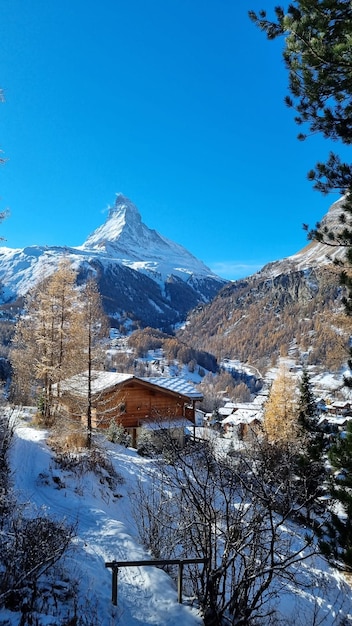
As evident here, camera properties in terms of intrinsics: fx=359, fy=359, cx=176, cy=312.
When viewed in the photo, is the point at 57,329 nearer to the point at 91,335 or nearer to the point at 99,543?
the point at 91,335

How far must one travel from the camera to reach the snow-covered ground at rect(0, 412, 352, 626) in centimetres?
558

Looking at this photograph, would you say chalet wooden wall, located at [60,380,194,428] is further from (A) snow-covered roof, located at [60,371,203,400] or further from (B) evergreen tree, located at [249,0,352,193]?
(B) evergreen tree, located at [249,0,352,193]

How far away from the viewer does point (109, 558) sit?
7.44 metres

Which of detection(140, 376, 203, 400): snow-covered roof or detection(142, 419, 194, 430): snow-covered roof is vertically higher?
detection(140, 376, 203, 400): snow-covered roof

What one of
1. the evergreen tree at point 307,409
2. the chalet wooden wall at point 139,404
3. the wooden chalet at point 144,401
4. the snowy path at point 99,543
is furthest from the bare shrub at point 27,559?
the chalet wooden wall at point 139,404

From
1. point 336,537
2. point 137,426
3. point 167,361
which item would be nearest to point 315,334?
point 167,361

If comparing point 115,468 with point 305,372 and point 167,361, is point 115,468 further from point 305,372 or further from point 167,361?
point 167,361

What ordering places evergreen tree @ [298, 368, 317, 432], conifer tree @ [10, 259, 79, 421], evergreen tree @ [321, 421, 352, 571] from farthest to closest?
evergreen tree @ [298, 368, 317, 432]
conifer tree @ [10, 259, 79, 421]
evergreen tree @ [321, 421, 352, 571]

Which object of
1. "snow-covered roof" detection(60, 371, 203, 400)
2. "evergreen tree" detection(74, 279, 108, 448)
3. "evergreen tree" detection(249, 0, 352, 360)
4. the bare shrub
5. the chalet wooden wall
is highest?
"evergreen tree" detection(249, 0, 352, 360)

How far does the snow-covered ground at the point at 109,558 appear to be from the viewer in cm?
558

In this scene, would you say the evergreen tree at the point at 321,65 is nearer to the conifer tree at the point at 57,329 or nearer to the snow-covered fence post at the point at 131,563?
the snow-covered fence post at the point at 131,563

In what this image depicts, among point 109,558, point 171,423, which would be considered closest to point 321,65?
point 109,558

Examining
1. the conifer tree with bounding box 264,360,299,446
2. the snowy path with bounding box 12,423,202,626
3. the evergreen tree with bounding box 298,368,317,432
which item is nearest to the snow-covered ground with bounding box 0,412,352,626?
the snowy path with bounding box 12,423,202,626

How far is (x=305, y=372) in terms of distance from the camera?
2209 centimetres
